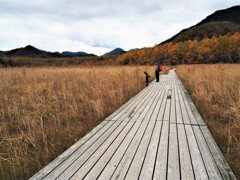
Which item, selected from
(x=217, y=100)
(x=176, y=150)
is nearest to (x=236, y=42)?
(x=217, y=100)

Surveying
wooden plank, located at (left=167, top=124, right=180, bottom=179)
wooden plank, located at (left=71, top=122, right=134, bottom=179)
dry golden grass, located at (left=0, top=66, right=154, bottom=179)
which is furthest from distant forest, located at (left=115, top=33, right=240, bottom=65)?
wooden plank, located at (left=71, top=122, right=134, bottom=179)

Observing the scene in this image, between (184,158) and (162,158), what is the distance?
12.2 inches

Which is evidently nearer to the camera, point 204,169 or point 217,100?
point 204,169

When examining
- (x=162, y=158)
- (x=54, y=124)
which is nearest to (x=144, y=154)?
(x=162, y=158)

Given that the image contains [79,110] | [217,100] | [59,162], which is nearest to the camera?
[59,162]

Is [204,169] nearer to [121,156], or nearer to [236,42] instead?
[121,156]

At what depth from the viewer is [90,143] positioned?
329 centimetres

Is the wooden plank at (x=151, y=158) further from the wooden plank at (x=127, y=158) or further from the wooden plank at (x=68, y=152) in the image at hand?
the wooden plank at (x=68, y=152)

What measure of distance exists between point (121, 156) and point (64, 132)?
77.3 inches

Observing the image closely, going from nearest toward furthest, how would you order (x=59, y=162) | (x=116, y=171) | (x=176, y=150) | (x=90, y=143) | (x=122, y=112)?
(x=116, y=171) < (x=59, y=162) < (x=176, y=150) < (x=90, y=143) < (x=122, y=112)

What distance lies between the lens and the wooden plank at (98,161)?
231 cm

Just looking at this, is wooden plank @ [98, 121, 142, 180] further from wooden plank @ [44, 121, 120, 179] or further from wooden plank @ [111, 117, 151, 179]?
wooden plank @ [44, 121, 120, 179]

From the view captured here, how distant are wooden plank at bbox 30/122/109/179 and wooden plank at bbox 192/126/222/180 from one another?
182 cm

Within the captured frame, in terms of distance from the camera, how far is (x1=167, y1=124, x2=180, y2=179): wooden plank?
2.30m
